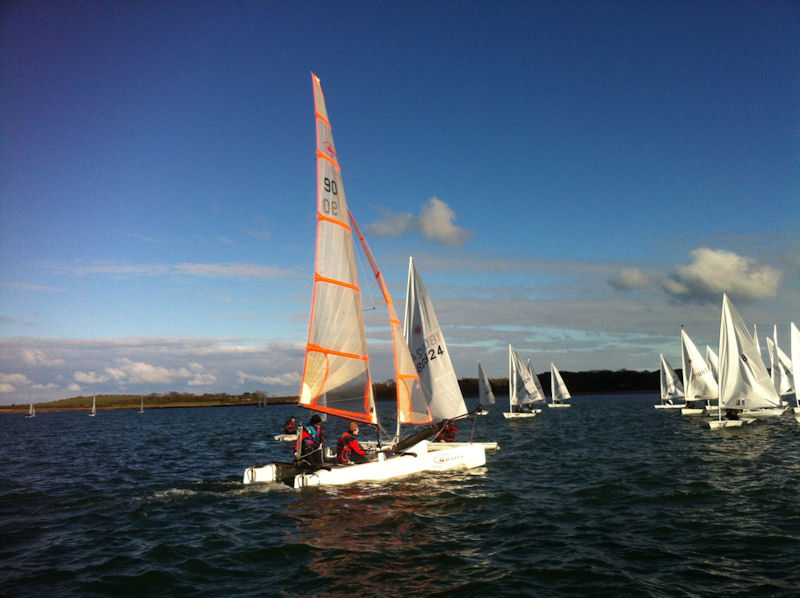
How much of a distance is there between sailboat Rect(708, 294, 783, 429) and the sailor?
2803 cm

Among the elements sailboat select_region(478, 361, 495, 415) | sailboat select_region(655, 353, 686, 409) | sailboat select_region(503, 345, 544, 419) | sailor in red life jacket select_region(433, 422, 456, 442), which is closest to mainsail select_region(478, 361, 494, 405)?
sailboat select_region(478, 361, 495, 415)

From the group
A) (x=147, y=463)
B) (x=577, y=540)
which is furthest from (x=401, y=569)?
(x=147, y=463)

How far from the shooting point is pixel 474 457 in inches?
848

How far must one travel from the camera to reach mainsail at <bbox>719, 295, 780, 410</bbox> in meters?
33.4

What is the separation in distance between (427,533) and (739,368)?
2958 cm

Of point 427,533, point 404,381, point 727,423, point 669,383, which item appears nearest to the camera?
point 427,533

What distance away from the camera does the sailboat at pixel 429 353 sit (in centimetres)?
2391

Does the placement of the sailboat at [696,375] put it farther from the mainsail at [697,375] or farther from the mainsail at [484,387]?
the mainsail at [484,387]

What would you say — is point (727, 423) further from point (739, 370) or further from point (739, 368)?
point (739, 368)

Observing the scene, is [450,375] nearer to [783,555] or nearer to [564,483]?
[564,483]

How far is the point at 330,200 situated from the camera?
753 inches

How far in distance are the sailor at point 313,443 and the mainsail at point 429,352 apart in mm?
7341

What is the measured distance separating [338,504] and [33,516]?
28.2ft

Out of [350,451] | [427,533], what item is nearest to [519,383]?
[350,451]
